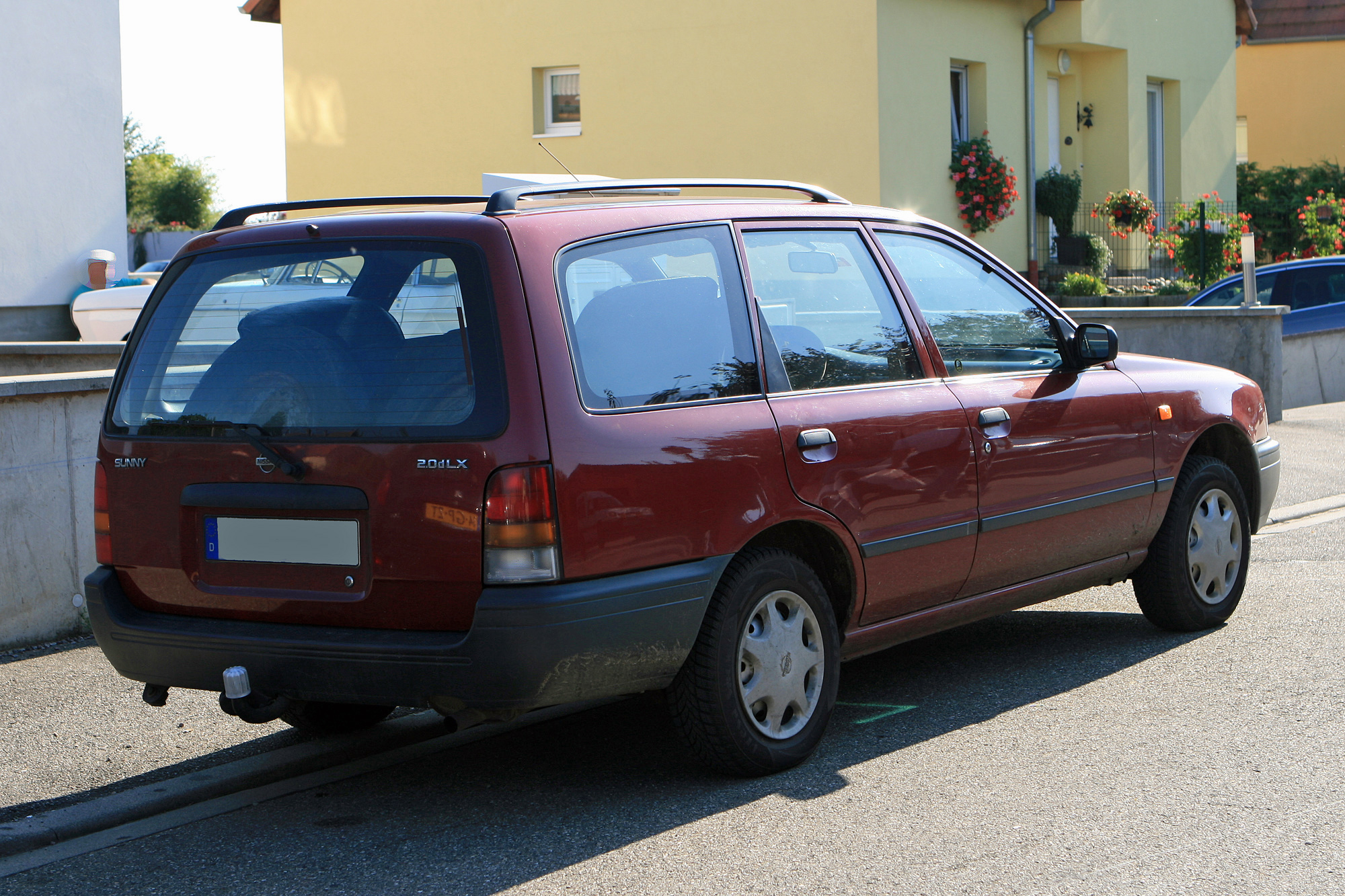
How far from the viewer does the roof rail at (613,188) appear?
14.4 ft

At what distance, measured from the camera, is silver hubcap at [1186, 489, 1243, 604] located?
21.2ft

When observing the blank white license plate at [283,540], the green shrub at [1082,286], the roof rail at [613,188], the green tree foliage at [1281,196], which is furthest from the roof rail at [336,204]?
the green tree foliage at [1281,196]

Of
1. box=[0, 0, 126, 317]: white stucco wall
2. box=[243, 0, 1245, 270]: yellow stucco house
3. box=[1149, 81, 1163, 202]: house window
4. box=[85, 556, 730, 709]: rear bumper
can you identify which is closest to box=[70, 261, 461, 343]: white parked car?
box=[85, 556, 730, 709]: rear bumper

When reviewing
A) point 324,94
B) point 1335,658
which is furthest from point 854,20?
point 1335,658

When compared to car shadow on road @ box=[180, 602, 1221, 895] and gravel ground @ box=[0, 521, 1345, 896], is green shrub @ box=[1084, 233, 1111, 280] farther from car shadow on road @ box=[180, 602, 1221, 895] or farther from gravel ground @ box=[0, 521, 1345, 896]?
gravel ground @ box=[0, 521, 1345, 896]

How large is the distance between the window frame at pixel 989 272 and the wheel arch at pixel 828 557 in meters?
0.83

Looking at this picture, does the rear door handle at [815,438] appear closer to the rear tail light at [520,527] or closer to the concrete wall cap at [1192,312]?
the rear tail light at [520,527]

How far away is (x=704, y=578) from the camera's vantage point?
4383 mm

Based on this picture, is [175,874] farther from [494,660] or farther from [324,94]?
[324,94]

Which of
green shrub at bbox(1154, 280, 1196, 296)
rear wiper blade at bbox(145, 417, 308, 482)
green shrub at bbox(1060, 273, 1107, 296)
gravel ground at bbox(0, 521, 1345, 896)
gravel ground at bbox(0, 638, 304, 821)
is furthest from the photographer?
green shrub at bbox(1060, 273, 1107, 296)

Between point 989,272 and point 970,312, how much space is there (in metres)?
0.29

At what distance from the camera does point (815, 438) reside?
476cm

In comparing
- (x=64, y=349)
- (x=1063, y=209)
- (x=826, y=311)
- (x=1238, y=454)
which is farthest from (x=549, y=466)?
(x=1063, y=209)

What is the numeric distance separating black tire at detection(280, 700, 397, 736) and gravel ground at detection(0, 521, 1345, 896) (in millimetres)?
398
